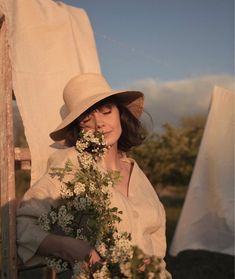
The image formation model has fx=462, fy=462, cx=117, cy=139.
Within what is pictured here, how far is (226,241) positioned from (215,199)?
1.29 ft

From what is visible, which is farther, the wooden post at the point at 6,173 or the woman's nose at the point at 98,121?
the woman's nose at the point at 98,121

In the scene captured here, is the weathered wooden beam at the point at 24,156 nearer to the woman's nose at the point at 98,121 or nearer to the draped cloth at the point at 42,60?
the draped cloth at the point at 42,60

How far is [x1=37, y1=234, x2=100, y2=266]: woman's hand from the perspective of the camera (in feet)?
6.01

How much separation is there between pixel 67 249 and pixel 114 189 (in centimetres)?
42

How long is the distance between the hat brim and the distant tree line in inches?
413

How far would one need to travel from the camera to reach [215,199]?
14.2 feet

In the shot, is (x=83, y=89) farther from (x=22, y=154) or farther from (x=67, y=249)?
(x=67, y=249)

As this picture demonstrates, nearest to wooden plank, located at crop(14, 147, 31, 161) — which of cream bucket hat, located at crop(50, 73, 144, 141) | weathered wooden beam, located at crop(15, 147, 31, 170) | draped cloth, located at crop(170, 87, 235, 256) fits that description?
weathered wooden beam, located at crop(15, 147, 31, 170)

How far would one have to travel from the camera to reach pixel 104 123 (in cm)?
237

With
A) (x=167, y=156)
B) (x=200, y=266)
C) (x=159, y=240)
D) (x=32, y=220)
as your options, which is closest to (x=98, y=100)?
(x=32, y=220)

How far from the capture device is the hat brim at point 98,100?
7.50ft

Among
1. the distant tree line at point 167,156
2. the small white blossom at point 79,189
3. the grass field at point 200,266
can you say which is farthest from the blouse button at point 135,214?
the distant tree line at point 167,156

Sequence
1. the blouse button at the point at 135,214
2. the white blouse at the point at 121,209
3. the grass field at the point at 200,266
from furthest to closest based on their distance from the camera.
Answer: the grass field at the point at 200,266
the blouse button at the point at 135,214
the white blouse at the point at 121,209

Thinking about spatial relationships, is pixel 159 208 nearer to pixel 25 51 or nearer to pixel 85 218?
pixel 85 218
